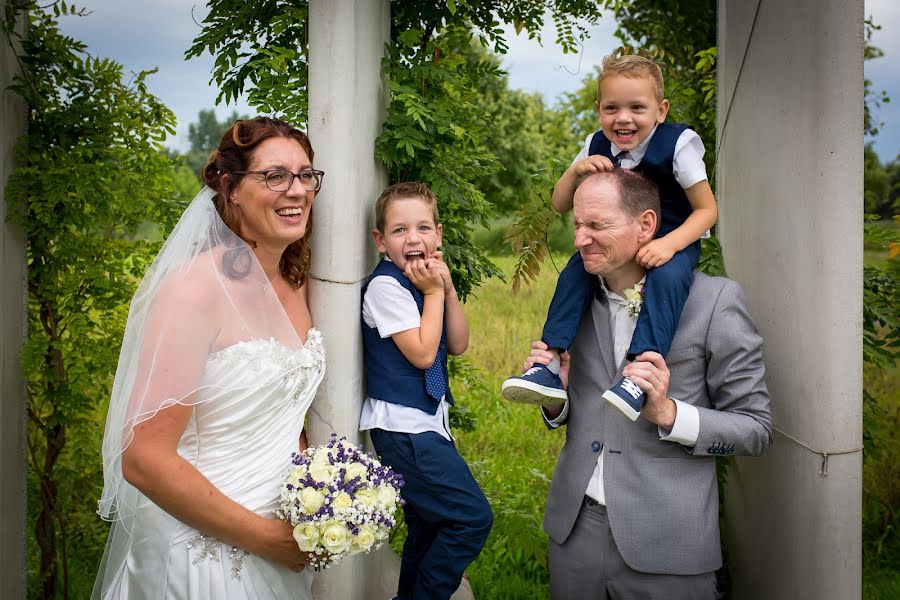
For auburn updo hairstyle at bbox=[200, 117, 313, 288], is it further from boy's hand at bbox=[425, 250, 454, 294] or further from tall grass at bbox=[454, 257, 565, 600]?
tall grass at bbox=[454, 257, 565, 600]

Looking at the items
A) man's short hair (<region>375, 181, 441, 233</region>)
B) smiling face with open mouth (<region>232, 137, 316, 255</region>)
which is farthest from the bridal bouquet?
man's short hair (<region>375, 181, 441, 233</region>)

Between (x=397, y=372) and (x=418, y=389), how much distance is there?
93 millimetres

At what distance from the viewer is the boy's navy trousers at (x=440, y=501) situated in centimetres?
289

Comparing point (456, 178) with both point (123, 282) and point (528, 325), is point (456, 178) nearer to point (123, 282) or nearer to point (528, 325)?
point (123, 282)

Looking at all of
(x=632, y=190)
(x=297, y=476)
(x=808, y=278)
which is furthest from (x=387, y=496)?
(x=808, y=278)

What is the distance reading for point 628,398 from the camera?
8.38ft

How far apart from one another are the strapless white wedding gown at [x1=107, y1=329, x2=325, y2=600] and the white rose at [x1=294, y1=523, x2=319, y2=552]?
219 mm

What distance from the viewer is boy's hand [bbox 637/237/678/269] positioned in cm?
275

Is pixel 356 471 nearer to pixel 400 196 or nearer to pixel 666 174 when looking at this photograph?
pixel 400 196

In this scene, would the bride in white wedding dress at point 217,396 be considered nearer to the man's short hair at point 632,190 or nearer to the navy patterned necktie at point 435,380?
the navy patterned necktie at point 435,380

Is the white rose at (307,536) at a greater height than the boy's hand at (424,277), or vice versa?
the boy's hand at (424,277)

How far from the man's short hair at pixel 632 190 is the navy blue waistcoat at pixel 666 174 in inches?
8.1

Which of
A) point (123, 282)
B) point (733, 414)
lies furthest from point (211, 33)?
point (733, 414)

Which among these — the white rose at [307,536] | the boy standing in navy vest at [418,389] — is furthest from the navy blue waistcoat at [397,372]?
the white rose at [307,536]
